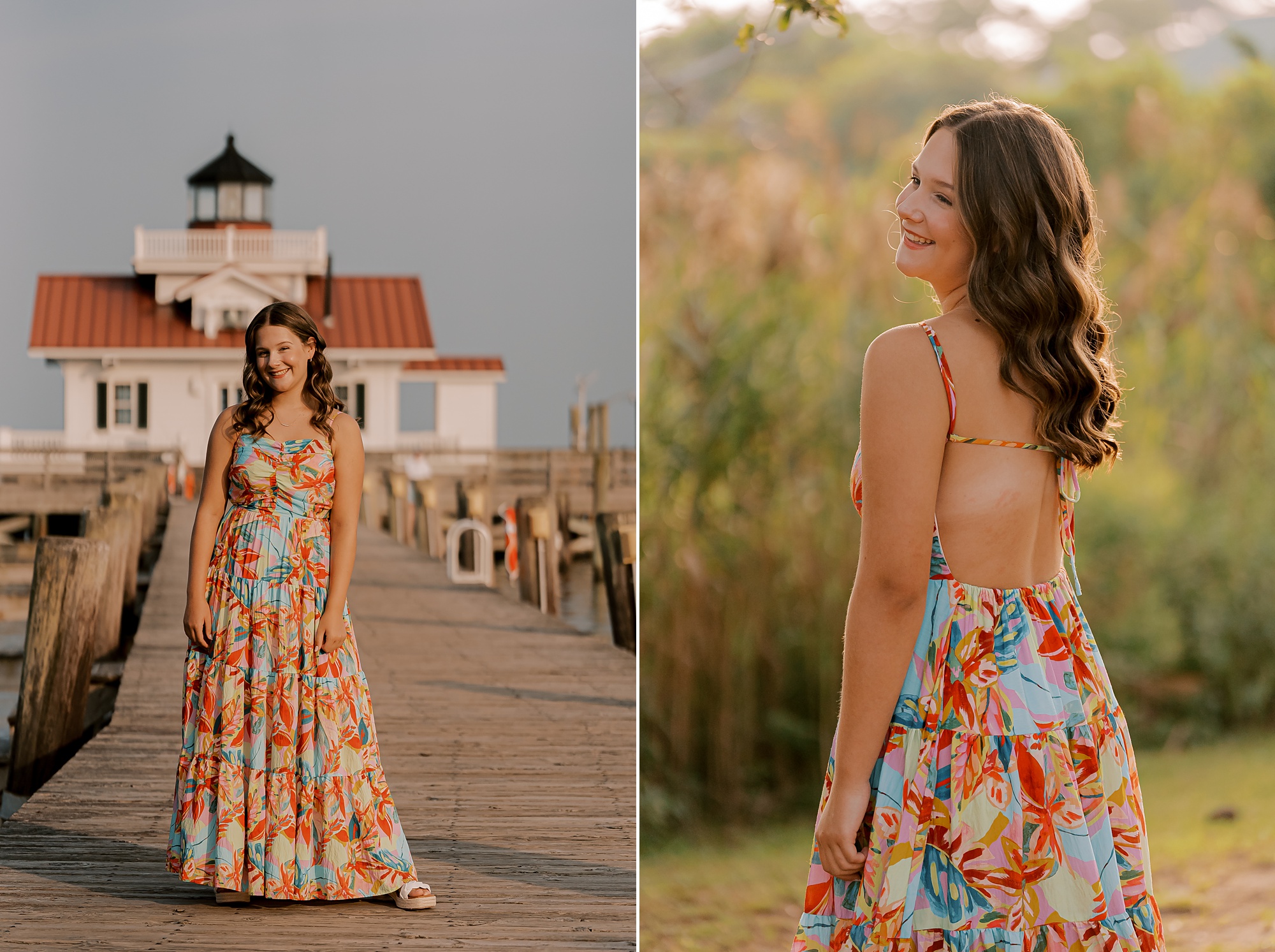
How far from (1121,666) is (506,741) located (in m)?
2.38

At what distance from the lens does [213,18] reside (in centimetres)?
1830

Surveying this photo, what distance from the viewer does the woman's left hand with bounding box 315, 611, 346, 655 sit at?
220 centimetres

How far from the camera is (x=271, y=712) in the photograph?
86.6 inches

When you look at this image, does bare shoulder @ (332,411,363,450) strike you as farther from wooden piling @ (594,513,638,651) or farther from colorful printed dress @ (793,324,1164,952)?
wooden piling @ (594,513,638,651)

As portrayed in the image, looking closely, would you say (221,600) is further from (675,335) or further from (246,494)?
(675,335)

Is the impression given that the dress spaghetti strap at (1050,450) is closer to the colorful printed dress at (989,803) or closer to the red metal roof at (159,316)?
the colorful printed dress at (989,803)

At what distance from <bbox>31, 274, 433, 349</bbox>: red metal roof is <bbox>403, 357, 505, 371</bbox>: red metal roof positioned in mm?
298

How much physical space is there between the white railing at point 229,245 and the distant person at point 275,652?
17.0 metres

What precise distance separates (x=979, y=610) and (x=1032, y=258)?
12.1 inches

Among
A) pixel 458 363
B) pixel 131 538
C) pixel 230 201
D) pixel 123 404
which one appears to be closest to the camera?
pixel 131 538

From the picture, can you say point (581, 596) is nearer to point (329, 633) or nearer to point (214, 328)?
point (214, 328)

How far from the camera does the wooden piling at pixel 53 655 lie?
12.2ft

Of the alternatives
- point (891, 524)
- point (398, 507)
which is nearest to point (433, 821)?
point (891, 524)

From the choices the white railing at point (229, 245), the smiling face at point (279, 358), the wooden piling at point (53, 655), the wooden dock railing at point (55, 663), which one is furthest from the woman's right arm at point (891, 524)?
the white railing at point (229, 245)
